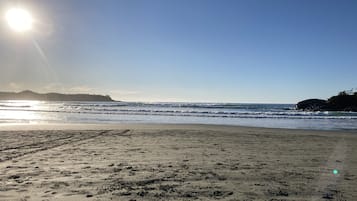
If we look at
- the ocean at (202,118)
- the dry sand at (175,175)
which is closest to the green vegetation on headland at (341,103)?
the ocean at (202,118)

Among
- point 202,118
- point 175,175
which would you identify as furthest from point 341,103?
point 175,175

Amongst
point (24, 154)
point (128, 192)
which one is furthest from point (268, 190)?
point (24, 154)

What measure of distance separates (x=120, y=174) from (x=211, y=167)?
6.67ft

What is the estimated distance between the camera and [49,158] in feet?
27.5

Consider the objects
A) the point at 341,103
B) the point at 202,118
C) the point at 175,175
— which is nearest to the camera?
the point at 175,175

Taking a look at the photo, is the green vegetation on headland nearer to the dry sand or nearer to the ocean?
the ocean

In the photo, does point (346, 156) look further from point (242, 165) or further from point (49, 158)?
point (49, 158)

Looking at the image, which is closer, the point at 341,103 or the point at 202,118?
the point at 202,118

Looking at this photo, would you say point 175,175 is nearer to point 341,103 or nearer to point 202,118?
point 202,118

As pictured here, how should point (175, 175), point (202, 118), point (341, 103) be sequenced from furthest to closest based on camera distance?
1. point (341, 103)
2. point (202, 118)
3. point (175, 175)

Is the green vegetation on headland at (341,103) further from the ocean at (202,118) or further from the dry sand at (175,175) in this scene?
the dry sand at (175,175)

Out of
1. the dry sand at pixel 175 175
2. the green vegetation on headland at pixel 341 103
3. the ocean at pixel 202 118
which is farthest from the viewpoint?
the green vegetation on headland at pixel 341 103

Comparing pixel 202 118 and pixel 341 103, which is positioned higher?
pixel 341 103

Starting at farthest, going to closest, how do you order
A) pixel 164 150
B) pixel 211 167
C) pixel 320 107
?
pixel 320 107, pixel 164 150, pixel 211 167
